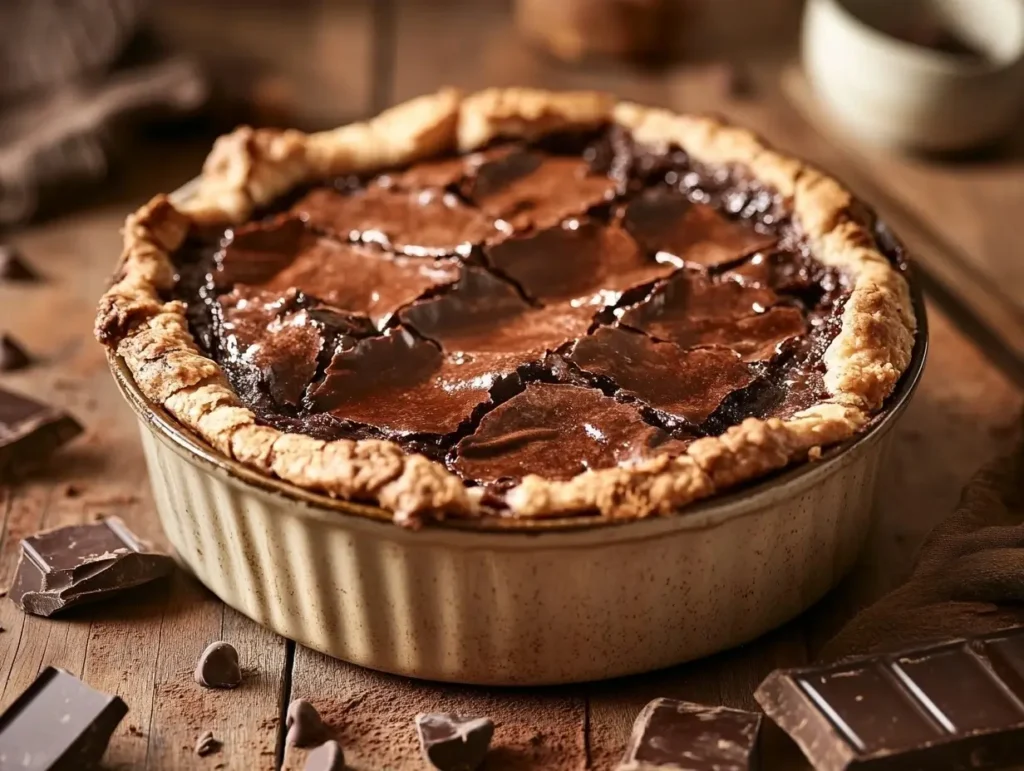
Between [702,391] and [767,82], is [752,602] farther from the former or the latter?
[767,82]

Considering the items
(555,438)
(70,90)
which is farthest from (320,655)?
(70,90)

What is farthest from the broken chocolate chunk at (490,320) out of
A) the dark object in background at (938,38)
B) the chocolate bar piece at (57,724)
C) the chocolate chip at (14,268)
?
the dark object in background at (938,38)

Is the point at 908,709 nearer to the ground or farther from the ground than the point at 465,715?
farther from the ground

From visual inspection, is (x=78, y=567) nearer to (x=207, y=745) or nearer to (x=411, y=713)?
(x=207, y=745)

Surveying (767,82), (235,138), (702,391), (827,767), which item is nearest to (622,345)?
(702,391)

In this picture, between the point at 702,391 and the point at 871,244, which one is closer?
the point at 702,391

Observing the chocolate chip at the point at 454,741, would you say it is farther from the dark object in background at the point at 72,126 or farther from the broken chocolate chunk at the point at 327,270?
the dark object in background at the point at 72,126

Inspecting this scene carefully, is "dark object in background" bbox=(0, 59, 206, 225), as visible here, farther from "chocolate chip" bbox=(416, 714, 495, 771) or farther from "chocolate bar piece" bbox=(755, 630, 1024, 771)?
"chocolate bar piece" bbox=(755, 630, 1024, 771)
